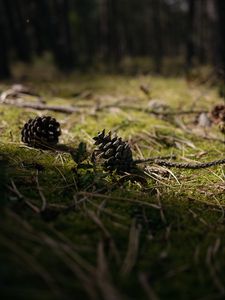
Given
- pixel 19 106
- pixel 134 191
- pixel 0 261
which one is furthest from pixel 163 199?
pixel 19 106

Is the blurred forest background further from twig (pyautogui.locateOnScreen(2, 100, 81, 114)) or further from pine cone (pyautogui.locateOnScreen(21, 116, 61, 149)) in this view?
Answer: pine cone (pyautogui.locateOnScreen(21, 116, 61, 149))

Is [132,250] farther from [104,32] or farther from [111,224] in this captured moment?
[104,32]

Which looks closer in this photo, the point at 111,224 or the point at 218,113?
the point at 111,224

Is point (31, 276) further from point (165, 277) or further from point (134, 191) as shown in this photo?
point (134, 191)

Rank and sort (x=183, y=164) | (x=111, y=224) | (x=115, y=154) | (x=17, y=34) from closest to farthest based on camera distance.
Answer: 1. (x=111, y=224)
2. (x=115, y=154)
3. (x=183, y=164)
4. (x=17, y=34)

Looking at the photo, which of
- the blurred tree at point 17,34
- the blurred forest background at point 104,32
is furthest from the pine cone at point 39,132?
the blurred tree at point 17,34

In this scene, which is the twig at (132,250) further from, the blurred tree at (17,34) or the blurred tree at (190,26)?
the blurred tree at (17,34)

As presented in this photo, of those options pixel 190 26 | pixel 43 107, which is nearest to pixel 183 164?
pixel 43 107
